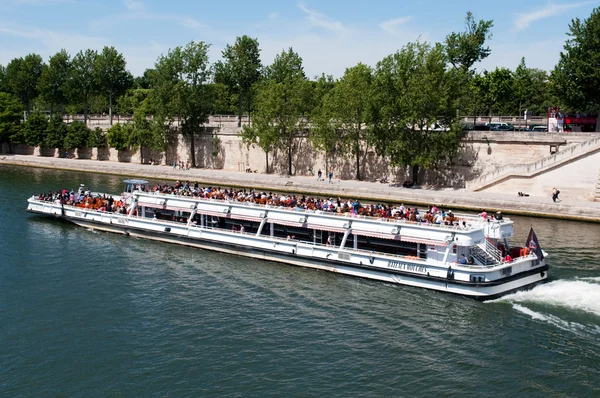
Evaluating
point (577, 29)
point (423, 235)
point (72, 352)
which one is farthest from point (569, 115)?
point (72, 352)

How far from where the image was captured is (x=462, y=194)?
171 ft

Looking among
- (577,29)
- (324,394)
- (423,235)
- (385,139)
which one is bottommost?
(324,394)

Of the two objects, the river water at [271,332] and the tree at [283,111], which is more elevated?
the tree at [283,111]

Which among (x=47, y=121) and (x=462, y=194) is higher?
(x=47, y=121)

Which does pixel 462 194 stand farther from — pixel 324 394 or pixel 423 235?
pixel 324 394

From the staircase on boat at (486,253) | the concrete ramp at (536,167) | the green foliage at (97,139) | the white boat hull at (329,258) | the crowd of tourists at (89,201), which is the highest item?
the green foliage at (97,139)

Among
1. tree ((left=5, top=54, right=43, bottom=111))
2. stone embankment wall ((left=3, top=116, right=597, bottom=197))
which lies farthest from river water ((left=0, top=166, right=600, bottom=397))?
tree ((left=5, top=54, right=43, bottom=111))

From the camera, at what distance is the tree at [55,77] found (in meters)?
97.6

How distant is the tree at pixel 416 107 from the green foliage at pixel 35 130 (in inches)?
2200

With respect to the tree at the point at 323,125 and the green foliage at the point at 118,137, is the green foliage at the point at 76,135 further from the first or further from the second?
the tree at the point at 323,125

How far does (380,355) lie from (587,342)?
7.86 metres

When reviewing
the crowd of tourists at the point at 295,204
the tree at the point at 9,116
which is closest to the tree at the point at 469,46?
the crowd of tourists at the point at 295,204

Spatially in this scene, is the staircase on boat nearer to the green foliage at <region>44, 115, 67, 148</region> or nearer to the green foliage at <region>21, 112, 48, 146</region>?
the green foliage at <region>44, 115, 67, 148</region>

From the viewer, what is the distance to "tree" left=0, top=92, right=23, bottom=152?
303 feet
